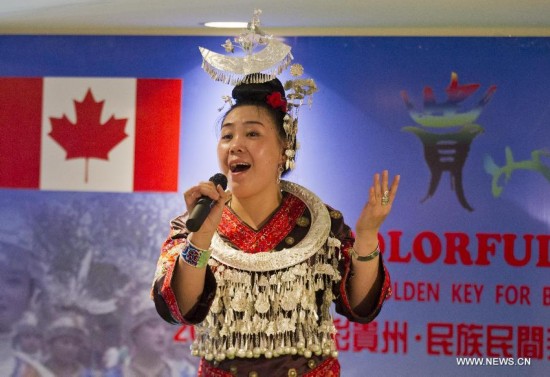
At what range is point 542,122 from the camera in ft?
13.0

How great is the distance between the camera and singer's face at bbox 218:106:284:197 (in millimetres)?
2336

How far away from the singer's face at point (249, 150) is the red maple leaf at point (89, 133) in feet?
6.14

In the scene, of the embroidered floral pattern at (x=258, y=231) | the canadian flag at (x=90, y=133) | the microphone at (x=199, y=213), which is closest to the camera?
the microphone at (x=199, y=213)

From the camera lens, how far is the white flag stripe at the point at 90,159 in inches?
164

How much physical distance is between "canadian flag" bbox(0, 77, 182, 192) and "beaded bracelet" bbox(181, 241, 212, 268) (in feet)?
6.64

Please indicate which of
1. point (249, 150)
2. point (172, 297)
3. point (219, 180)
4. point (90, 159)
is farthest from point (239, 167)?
point (90, 159)

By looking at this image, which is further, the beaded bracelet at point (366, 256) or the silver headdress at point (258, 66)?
the silver headdress at point (258, 66)

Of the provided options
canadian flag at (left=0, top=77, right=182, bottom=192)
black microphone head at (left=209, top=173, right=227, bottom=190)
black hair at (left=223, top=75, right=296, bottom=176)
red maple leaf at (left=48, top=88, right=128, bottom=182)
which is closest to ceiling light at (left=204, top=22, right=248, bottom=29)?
canadian flag at (left=0, top=77, right=182, bottom=192)

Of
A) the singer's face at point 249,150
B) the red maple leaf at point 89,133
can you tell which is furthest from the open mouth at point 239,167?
the red maple leaf at point 89,133

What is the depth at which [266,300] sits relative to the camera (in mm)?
2258

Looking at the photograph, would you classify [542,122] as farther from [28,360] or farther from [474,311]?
[28,360]

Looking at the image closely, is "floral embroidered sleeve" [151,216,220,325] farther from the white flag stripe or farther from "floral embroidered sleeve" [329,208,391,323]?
the white flag stripe

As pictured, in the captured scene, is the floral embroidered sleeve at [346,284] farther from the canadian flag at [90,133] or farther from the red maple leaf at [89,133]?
the red maple leaf at [89,133]

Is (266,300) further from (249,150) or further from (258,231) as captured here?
(249,150)
